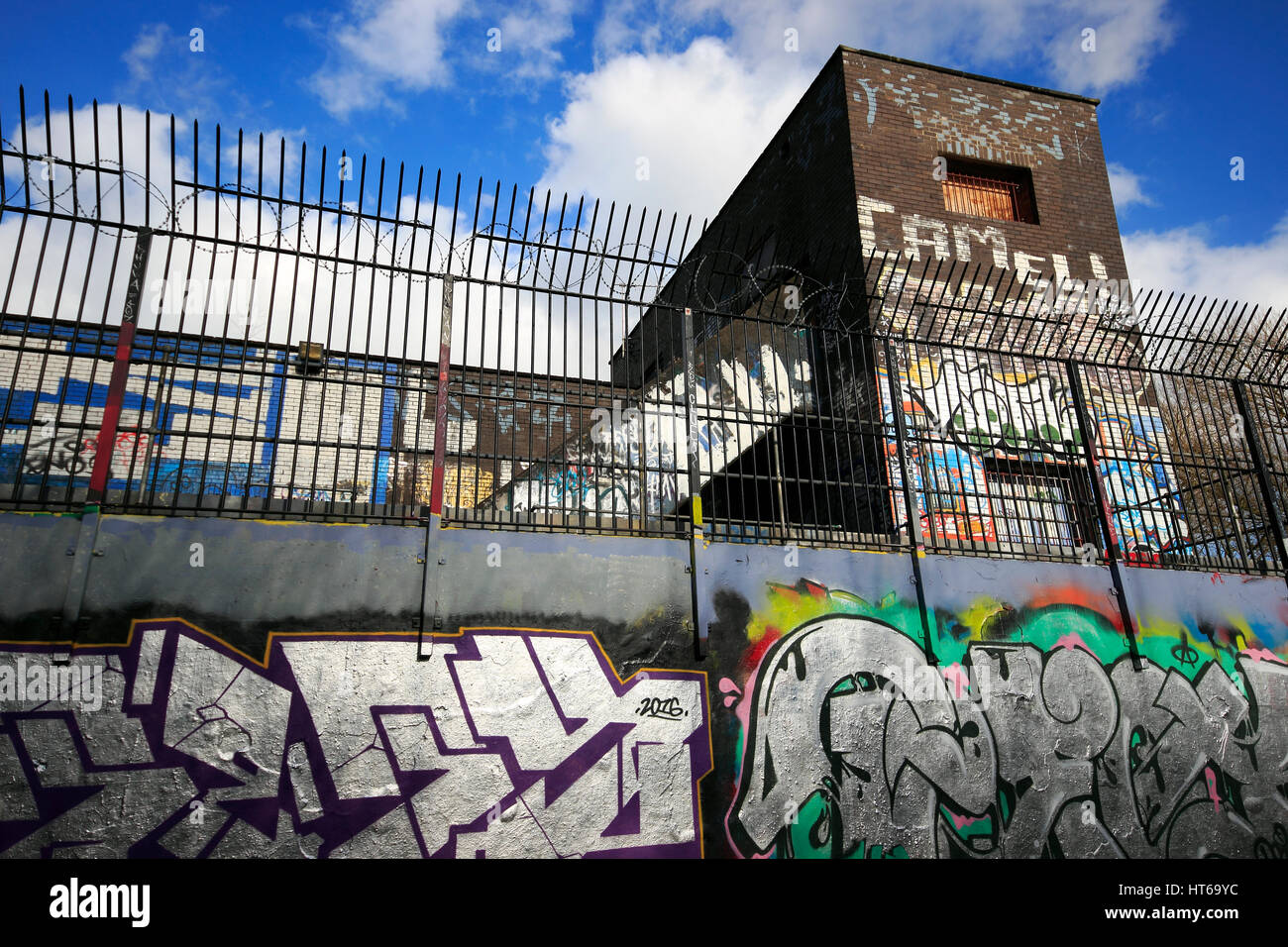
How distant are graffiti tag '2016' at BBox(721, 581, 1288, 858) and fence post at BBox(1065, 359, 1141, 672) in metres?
0.16

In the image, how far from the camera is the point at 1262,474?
834cm

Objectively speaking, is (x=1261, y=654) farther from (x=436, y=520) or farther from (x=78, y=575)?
(x=78, y=575)

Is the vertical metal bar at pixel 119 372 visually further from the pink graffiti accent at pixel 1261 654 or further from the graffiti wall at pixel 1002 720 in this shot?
the pink graffiti accent at pixel 1261 654

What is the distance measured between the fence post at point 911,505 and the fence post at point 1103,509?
1.90m

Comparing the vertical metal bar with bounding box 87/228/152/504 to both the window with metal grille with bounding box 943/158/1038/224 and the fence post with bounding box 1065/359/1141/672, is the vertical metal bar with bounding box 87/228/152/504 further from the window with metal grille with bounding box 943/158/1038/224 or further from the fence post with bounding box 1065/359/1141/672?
the window with metal grille with bounding box 943/158/1038/224

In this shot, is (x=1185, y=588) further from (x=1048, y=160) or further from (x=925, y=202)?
(x=1048, y=160)

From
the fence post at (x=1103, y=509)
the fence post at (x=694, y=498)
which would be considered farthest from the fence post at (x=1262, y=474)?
the fence post at (x=694, y=498)

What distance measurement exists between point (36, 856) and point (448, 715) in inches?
91.2

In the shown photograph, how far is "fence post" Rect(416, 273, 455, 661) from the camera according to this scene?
5.39 m

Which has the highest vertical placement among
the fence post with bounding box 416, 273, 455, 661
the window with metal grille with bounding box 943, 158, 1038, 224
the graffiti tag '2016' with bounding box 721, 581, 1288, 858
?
the window with metal grille with bounding box 943, 158, 1038, 224

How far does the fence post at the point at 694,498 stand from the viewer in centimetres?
596

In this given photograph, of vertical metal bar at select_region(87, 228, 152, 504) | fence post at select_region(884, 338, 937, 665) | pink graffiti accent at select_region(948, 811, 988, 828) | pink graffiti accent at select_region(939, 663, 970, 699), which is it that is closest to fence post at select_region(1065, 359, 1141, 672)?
pink graffiti accent at select_region(939, 663, 970, 699)
